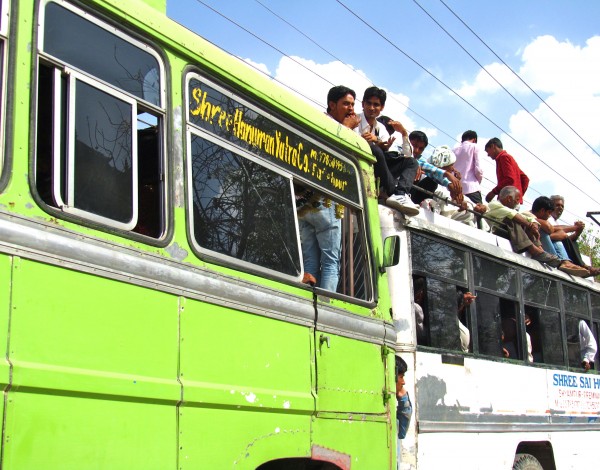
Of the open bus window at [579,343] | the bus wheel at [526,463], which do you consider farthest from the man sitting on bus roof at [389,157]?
the open bus window at [579,343]

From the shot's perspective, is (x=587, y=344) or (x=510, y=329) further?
(x=587, y=344)

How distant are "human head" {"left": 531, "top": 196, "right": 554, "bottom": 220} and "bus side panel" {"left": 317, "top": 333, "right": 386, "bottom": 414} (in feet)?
20.1

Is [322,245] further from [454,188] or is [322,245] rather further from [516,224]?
[516,224]

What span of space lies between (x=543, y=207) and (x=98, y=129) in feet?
27.8

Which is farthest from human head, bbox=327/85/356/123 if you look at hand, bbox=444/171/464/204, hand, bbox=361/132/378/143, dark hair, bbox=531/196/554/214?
dark hair, bbox=531/196/554/214

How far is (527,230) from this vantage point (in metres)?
10.2

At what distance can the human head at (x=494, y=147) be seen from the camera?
38.2 feet

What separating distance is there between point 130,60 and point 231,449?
199cm

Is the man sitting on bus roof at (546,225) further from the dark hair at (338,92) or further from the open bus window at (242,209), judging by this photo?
the open bus window at (242,209)

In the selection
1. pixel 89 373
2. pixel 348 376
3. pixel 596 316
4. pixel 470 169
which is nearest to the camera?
pixel 89 373

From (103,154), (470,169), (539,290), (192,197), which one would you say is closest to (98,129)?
(103,154)

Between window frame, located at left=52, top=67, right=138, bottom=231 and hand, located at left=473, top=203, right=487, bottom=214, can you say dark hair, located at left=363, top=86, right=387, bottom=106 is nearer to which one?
hand, located at left=473, top=203, right=487, bottom=214

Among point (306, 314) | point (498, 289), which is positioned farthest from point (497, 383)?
point (306, 314)

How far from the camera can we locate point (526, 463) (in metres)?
8.67
